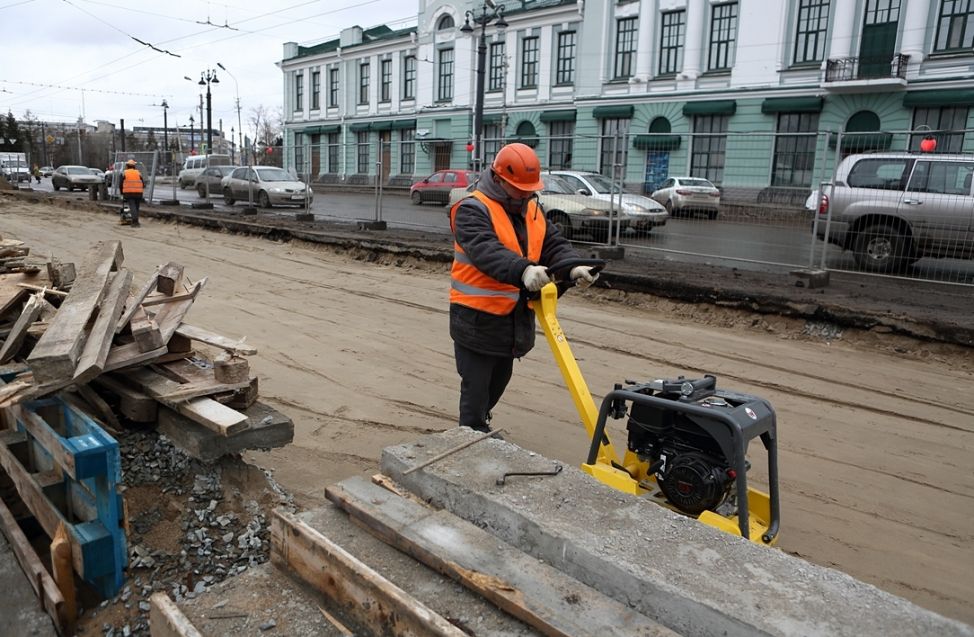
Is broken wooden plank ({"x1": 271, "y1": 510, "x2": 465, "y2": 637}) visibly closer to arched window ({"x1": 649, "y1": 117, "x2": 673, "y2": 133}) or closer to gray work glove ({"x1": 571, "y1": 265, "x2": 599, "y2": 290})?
gray work glove ({"x1": 571, "y1": 265, "x2": 599, "y2": 290})

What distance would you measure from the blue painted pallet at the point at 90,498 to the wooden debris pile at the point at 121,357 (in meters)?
0.28

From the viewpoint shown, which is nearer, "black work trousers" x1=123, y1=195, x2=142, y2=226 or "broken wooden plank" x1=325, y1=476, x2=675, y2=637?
"broken wooden plank" x1=325, y1=476, x2=675, y2=637

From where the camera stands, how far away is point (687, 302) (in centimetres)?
933

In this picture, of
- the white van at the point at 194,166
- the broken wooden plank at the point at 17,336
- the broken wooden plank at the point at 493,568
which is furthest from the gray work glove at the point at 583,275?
the white van at the point at 194,166

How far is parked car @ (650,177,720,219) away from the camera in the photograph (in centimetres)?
1177

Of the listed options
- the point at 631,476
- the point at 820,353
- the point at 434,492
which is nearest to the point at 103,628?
the point at 434,492

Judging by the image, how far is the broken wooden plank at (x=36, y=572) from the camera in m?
3.22

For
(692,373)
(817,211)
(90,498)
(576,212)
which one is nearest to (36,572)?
(90,498)

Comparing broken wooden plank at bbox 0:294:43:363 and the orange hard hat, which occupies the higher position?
the orange hard hat

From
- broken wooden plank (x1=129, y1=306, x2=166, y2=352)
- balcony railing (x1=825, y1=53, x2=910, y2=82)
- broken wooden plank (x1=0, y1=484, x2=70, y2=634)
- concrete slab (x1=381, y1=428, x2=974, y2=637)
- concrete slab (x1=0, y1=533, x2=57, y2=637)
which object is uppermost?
balcony railing (x1=825, y1=53, x2=910, y2=82)

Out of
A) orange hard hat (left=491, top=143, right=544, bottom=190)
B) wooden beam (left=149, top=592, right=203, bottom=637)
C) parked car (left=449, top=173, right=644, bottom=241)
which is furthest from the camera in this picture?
parked car (left=449, top=173, right=644, bottom=241)

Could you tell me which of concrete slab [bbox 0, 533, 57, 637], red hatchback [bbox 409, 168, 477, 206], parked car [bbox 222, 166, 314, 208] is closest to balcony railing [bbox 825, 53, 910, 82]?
red hatchback [bbox 409, 168, 477, 206]

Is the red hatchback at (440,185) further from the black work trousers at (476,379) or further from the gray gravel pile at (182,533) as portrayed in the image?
the gray gravel pile at (182,533)

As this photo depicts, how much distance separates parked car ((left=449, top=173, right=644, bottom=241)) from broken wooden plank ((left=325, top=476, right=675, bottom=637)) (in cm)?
979
